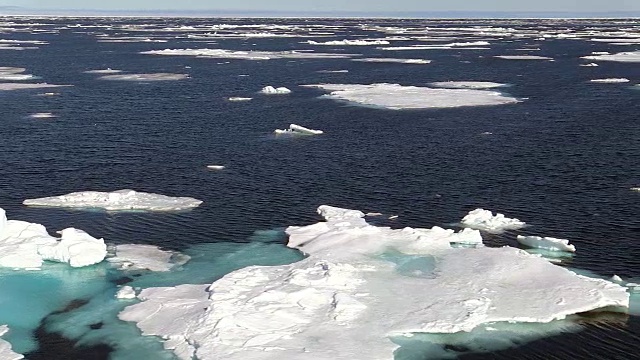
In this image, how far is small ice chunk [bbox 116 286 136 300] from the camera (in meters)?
19.2

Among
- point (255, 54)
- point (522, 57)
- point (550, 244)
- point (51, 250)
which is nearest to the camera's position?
point (51, 250)

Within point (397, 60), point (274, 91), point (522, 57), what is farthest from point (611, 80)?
point (274, 91)

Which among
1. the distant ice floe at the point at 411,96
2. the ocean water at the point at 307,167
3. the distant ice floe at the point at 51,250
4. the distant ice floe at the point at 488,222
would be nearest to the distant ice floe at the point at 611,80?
the ocean water at the point at 307,167

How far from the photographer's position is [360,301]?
1834 cm

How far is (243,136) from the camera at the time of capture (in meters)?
39.1

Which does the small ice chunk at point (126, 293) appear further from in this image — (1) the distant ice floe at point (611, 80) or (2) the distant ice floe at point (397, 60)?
(2) the distant ice floe at point (397, 60)

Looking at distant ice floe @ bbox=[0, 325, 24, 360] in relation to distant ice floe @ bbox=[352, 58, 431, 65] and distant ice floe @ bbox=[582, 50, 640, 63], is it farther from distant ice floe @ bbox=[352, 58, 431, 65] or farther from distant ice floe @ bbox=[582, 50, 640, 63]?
distant ice floe @ bbox=[582, 50, 640, 63]

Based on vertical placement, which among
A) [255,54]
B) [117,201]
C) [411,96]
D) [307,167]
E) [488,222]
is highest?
[488,222]

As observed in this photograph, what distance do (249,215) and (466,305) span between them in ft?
32.9

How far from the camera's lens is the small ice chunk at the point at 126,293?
1923cm

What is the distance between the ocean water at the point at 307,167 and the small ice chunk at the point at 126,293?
0.74 m

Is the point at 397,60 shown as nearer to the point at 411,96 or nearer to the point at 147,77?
the point at 147,77

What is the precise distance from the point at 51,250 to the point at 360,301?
8.89 meters

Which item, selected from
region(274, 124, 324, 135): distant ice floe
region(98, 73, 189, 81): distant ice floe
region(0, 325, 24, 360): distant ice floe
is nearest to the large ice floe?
region(0, 325, 24, 360): distant ice floe
